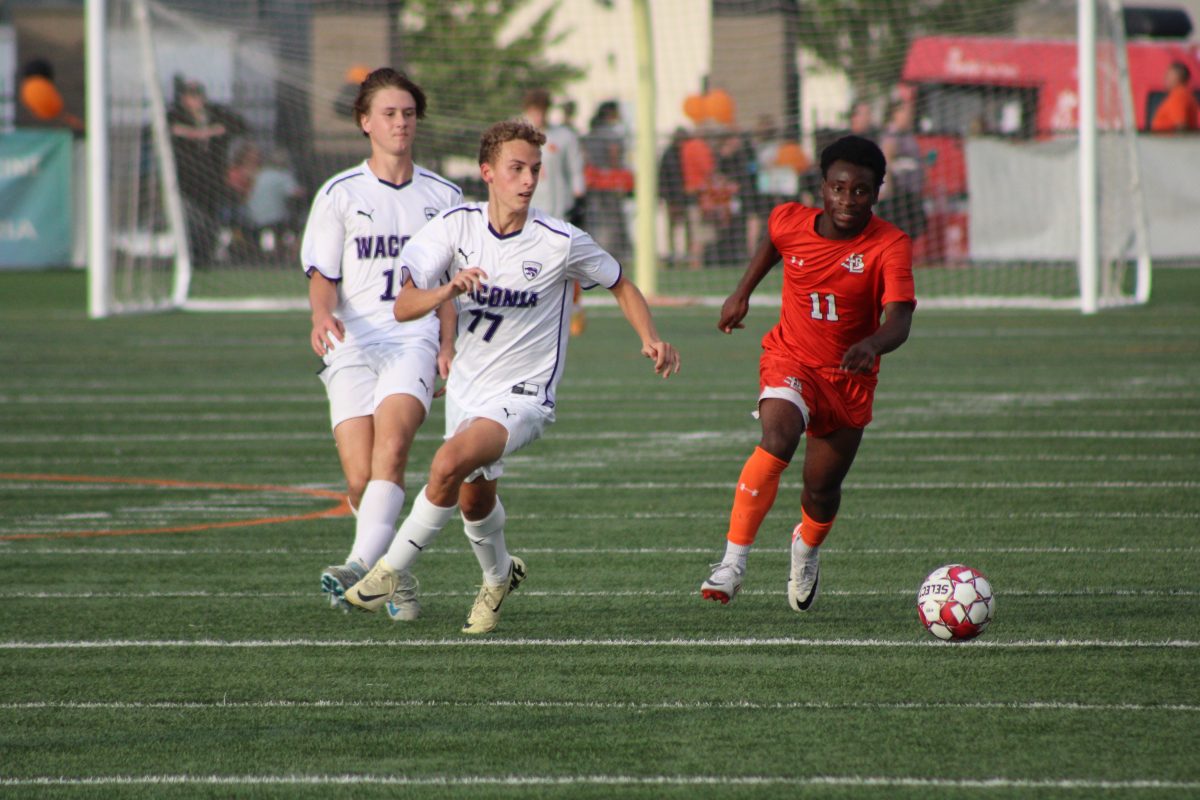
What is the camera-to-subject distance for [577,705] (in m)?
5.55

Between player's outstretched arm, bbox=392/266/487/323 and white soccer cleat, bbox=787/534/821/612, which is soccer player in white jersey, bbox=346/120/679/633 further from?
white soccer cleat, bbox=787/534/821/612

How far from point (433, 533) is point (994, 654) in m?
2.07

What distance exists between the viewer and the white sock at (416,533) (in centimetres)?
673

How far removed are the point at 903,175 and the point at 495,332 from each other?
66.8ft

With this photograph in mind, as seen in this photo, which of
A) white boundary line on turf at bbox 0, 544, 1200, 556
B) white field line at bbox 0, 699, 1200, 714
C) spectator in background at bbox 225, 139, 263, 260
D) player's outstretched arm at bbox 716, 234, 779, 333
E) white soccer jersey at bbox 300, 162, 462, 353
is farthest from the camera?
spectator in background at bbox 225, 139, 263, 260

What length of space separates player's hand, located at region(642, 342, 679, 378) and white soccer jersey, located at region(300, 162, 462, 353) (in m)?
1.16

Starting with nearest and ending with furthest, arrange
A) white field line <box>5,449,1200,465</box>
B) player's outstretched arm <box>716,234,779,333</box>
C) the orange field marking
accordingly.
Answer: player's outstretched arm <box>716,234,779,333</box>
the orange field marking
white field line <box>5,449,1200,465</box>

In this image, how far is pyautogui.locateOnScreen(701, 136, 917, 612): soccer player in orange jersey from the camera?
23.2 feet

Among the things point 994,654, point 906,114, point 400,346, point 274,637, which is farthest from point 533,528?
point 906,114

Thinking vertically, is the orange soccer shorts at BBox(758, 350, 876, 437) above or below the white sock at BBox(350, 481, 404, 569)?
above

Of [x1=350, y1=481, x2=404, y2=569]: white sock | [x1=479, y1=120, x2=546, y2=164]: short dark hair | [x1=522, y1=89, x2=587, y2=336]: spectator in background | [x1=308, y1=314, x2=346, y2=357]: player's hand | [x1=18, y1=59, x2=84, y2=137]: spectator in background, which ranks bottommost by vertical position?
[x1=350, y1=481, x2=404, y2=569]: white sock

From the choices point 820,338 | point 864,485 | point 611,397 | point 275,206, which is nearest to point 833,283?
point 820,338

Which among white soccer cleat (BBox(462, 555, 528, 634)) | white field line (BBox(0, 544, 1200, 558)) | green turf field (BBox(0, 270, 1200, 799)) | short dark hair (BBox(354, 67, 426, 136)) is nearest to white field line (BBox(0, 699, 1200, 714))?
green turf field (BBox(0, 270, 1200, 799))

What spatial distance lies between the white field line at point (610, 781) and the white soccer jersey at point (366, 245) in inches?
114
